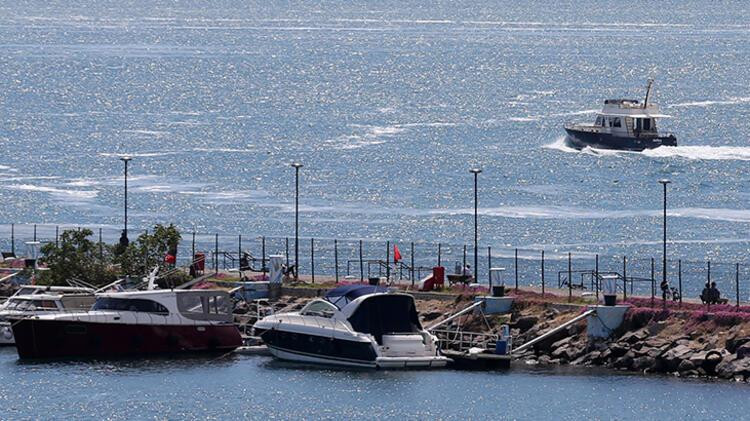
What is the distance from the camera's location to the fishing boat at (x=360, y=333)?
8706cm

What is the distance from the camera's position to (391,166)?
185 metres

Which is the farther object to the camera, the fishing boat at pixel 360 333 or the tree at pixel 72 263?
the tree at pixel 72 263

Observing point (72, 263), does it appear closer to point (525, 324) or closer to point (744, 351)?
point (525, 324)

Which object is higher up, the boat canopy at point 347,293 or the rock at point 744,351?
the boat canopy at point 347,293

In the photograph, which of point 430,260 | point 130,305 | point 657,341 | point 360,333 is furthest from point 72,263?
point 430,260

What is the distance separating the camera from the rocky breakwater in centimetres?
8400

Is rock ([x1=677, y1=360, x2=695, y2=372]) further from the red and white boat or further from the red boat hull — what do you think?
the red boat hull

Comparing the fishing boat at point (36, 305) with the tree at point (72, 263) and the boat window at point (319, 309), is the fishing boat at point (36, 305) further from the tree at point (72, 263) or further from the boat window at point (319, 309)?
the boat window at point (319, 309)

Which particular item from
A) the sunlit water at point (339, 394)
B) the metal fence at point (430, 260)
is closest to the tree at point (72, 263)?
the sunlit water at point (339, 394)

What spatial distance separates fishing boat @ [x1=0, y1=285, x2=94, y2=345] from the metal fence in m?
18.8

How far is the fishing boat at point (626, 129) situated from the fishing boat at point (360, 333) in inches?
4289

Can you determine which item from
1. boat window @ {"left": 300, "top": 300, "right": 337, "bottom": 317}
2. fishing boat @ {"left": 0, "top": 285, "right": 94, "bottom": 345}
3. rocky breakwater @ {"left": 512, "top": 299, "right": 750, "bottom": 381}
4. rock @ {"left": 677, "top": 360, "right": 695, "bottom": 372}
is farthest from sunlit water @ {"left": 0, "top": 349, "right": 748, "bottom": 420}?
fishing boat @ {"left": 0, "top": 285, "right": 94, "bottom": 345}

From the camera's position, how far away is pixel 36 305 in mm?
91750

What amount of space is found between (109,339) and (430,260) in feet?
130
